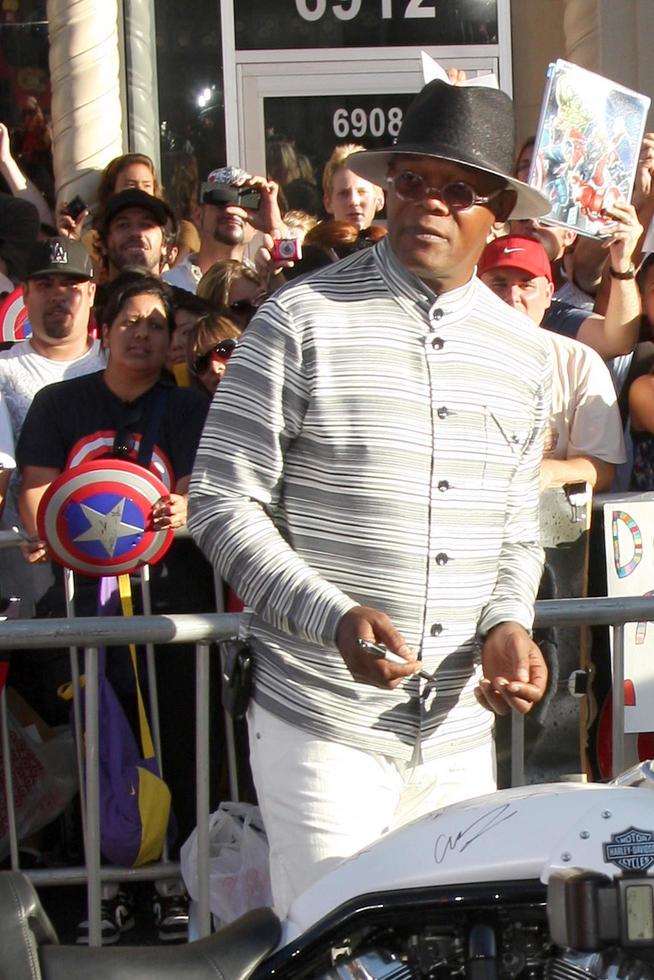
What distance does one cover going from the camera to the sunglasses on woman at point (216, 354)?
5320 millimetres

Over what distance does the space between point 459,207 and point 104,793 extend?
7.60 feet

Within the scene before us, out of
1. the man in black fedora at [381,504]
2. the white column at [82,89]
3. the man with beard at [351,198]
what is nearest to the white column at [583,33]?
the white column at [82,89]

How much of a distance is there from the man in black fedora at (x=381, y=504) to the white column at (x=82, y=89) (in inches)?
271

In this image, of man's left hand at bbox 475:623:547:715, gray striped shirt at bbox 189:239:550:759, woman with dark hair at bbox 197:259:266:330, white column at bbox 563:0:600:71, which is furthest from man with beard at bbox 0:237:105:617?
white column at bbox 563:0:600:71

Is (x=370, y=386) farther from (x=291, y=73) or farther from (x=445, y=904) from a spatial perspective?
(x=291, y=73)

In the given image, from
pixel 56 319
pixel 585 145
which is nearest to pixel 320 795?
pixel 585 145

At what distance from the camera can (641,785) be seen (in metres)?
2.36

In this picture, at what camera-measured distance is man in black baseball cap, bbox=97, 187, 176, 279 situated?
6457 millimetres

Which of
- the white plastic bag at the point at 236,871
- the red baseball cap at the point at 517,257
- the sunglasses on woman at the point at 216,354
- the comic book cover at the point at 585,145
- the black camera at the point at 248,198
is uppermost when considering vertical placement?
the black camera at the point at 248,198

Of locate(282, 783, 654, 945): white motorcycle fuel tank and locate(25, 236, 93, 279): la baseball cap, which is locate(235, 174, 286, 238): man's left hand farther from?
locate(282, 783, 654, 945): white motorcycle fuel tank

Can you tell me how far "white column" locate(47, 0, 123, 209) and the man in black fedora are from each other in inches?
271

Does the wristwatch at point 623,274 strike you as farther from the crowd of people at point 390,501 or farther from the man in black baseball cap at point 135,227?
the crowd of people at point 390,501

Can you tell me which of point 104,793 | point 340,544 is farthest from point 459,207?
point 104,793

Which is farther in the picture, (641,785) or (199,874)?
(199,874)
